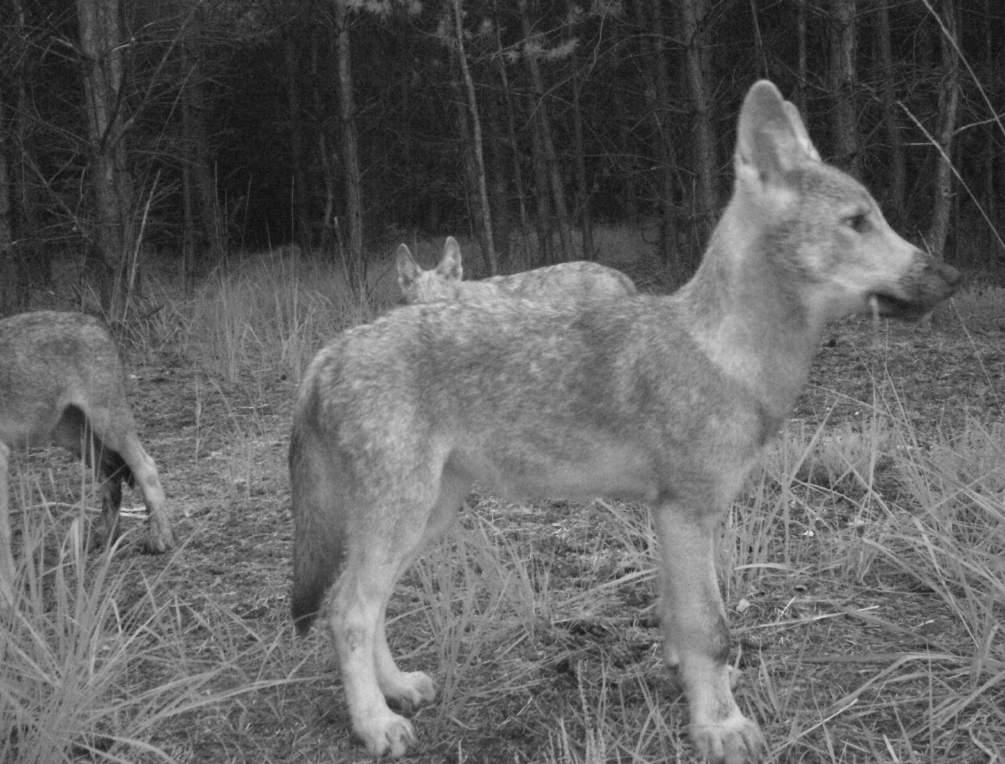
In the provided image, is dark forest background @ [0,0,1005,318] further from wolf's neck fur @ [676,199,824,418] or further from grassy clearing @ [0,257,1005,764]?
wolf's neck fur @ [676,199,824,418]

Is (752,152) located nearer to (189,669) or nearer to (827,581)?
(827,581)

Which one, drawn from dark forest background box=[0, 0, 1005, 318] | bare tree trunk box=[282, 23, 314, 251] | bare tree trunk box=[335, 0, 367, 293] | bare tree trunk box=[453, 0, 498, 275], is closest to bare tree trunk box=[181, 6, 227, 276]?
dark forest background box=[0, 0, 1005, 318]

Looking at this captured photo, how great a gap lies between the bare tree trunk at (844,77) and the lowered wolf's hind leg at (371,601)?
7762 millimetres

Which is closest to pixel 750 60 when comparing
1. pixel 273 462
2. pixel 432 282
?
pixel 432 282

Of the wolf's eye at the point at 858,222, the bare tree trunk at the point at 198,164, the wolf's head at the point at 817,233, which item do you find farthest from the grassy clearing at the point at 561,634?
the bare tree trunk at the point at 198,164

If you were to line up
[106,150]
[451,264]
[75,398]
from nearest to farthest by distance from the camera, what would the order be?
1. [75,398]
2. [106,150]
3. [451,264]

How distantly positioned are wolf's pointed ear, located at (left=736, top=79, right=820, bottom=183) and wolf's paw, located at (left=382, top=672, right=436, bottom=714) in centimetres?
186

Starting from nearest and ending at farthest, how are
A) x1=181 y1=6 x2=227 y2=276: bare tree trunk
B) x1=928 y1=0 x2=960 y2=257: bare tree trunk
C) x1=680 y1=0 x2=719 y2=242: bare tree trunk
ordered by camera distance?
x1=928 y1=0 x2=960 y2=257: bare tree trunk
x1=680 y1=0 x2=719 y2=242: bare tree trunk
x1=181 y1=6 x2=227 y2=276: bare tree trunk

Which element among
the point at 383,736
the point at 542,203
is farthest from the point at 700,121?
the point at 383,736

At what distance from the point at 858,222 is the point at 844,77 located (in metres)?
7.16

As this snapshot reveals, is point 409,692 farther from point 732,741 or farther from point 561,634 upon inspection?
point 732,741

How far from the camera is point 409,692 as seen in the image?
355 cm

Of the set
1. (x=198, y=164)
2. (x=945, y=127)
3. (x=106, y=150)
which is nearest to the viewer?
(x=945, y=127)

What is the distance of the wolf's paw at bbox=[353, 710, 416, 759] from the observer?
325 cm
